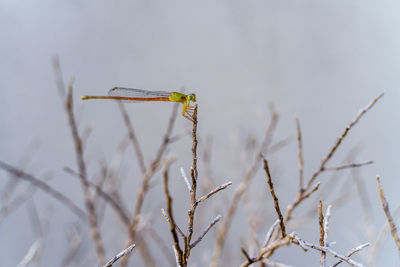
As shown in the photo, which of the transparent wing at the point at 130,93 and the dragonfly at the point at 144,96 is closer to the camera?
the dragonfly at the point at 144,96

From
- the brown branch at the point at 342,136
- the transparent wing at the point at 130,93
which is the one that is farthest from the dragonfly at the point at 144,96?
the brown branch at the point at 342,136

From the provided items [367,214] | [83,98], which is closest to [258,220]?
[367,214]

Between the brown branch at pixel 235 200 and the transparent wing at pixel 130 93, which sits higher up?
the transparent wing at pixel 130 93

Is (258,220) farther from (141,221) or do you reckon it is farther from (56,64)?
(56,64)

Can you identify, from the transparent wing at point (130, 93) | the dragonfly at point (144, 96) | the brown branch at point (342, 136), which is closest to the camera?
the brown branch at point (342, 136)

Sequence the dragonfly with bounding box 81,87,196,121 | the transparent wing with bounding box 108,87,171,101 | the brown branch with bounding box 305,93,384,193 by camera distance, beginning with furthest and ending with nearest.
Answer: the transparent wing with bounding box 108,87,171,101
the dragonfly with bounding box 81,87,196,121
the brown branch with bounding box 305,93,384,193

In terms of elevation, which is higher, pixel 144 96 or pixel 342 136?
pixel 144 96

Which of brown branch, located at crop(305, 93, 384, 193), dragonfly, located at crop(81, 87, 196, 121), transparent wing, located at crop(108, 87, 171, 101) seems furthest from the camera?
transparent wing, located at crop(108, 87, 171, 101)

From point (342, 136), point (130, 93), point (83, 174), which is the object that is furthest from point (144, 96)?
point (342, 136)

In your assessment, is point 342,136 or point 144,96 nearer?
point 342,136

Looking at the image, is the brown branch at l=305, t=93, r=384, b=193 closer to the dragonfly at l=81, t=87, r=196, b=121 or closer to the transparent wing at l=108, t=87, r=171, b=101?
the dragonfly at l=81, t=87, r=196, b=121

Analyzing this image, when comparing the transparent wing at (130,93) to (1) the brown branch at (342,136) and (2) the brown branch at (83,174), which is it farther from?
(1) the brown branch at (342,136)

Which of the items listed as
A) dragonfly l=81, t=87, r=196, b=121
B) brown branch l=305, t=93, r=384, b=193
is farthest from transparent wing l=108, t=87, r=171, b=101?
brown branch l=305, t=93, r=384, b=193

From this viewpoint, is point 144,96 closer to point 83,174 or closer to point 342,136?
point 83,174
